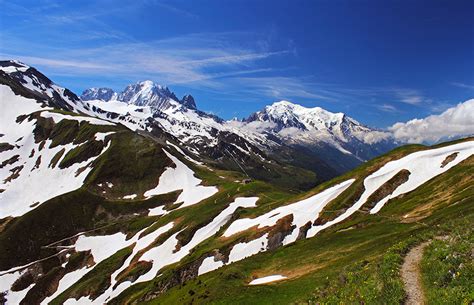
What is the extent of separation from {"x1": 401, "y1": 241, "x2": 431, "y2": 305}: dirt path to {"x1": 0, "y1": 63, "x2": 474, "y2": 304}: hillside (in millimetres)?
517

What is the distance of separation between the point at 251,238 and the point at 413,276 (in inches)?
2469

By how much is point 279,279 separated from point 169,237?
8279cm

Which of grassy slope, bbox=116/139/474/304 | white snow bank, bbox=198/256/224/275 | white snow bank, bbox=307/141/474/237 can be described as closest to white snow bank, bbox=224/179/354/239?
white snow bank, bbox=307/141/474/237

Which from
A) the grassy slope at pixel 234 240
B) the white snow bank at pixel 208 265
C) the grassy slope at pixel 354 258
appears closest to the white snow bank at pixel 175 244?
the grassy slope at pixel 234 240

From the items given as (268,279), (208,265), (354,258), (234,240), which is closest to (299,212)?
(234,240)

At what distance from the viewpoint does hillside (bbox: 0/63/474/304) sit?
1299 inches

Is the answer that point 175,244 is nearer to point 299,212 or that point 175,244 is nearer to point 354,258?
point 299,212

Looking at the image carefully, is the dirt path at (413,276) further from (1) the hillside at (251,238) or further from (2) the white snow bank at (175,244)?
(2) the white snow bank at (175,244)

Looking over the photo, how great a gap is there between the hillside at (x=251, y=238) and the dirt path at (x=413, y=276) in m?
0.52

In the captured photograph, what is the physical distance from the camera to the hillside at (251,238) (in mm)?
33000

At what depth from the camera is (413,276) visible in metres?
26.1

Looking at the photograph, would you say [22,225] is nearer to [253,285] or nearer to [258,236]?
[258,236]

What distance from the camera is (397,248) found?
32031 millimetres

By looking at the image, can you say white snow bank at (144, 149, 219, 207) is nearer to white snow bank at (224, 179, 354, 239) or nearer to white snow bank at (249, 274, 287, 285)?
white snow bank at (224, 179, 354, 239)
